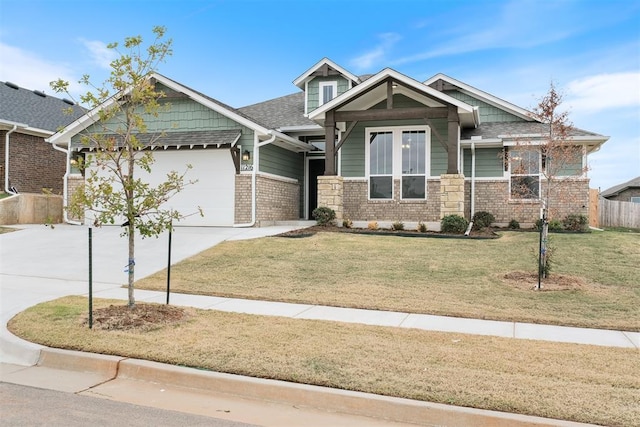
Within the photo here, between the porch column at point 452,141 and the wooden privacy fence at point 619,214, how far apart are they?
12004 mm

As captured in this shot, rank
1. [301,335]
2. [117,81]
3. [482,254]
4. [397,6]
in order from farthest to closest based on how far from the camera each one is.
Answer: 1. [397,6]
2. [482,254]
3. [117,81]
4. [301,335]

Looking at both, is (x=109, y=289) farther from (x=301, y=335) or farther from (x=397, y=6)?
(x=397, y=6)

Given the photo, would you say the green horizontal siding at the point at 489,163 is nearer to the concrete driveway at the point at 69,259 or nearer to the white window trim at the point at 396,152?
the white window trim at the point at 396,152

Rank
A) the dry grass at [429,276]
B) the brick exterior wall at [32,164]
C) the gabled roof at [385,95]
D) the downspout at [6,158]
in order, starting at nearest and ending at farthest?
1. the dry grass at [429,276]
2. the gabled roof at [385,95]
3. the downspout at [6,158]
4. the brick exterior wall at [32,164]

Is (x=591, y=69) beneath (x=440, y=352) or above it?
above

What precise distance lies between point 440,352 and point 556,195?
14321 mm

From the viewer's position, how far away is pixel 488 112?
2008 centimetres

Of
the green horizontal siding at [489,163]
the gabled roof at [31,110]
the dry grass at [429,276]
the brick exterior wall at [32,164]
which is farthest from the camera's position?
the gabled roof at [31,110]

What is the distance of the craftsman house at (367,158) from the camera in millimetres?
17203

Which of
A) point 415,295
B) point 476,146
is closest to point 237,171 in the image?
point 476,146

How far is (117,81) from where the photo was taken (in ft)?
21.9

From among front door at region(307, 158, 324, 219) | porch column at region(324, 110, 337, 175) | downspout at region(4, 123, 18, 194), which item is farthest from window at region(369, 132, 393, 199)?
downspout at region(4, 123, 18, 194)

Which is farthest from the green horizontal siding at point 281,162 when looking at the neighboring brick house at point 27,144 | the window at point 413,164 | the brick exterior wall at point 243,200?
the neighboring brick house at point 27,144

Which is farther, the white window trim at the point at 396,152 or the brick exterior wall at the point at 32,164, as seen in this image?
the brick exterior wall at the point at 32,164
